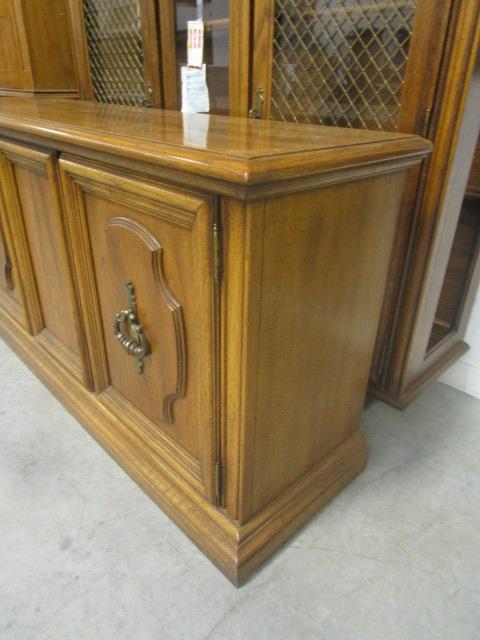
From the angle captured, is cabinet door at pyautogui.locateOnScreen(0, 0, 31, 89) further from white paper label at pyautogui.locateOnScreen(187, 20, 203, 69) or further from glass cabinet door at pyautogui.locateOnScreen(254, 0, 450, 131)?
glass cabinet door at pyautogui.locateOnScreen(254, 0, 450, 131)

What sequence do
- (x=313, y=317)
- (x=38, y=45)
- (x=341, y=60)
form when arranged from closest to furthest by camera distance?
(x=313, y=317)
(x=341, y=60)
(x=38, y=45)

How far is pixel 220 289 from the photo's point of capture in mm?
680

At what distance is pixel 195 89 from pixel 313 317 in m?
0.91

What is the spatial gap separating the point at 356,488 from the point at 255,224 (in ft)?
2.42

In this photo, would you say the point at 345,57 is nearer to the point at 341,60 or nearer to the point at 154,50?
the point at 341,60

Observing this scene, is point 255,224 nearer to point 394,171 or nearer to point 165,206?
point 165,206

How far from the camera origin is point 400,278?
1.08 meters

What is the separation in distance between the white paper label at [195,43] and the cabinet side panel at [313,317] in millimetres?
815

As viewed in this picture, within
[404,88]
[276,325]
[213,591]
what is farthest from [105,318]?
[404,88]

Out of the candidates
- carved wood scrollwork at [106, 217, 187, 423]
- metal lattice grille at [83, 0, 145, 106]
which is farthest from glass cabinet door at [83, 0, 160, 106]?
carved wood scrollwork at [106, 217, 187, 423]

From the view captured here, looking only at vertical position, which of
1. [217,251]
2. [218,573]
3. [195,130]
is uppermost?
[195,130]

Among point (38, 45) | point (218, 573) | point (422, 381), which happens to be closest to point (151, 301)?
point (218, 573)

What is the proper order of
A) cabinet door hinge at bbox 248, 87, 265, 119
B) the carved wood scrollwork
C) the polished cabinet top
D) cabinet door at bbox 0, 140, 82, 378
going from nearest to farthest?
the polished cabinet top < the carved wood scrollwork < cabinet door at bbox 0, 140, 82, 378 < cabinet door hinge at bbox 248, 87, 265, 119

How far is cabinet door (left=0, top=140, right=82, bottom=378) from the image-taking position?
1.06 meters
